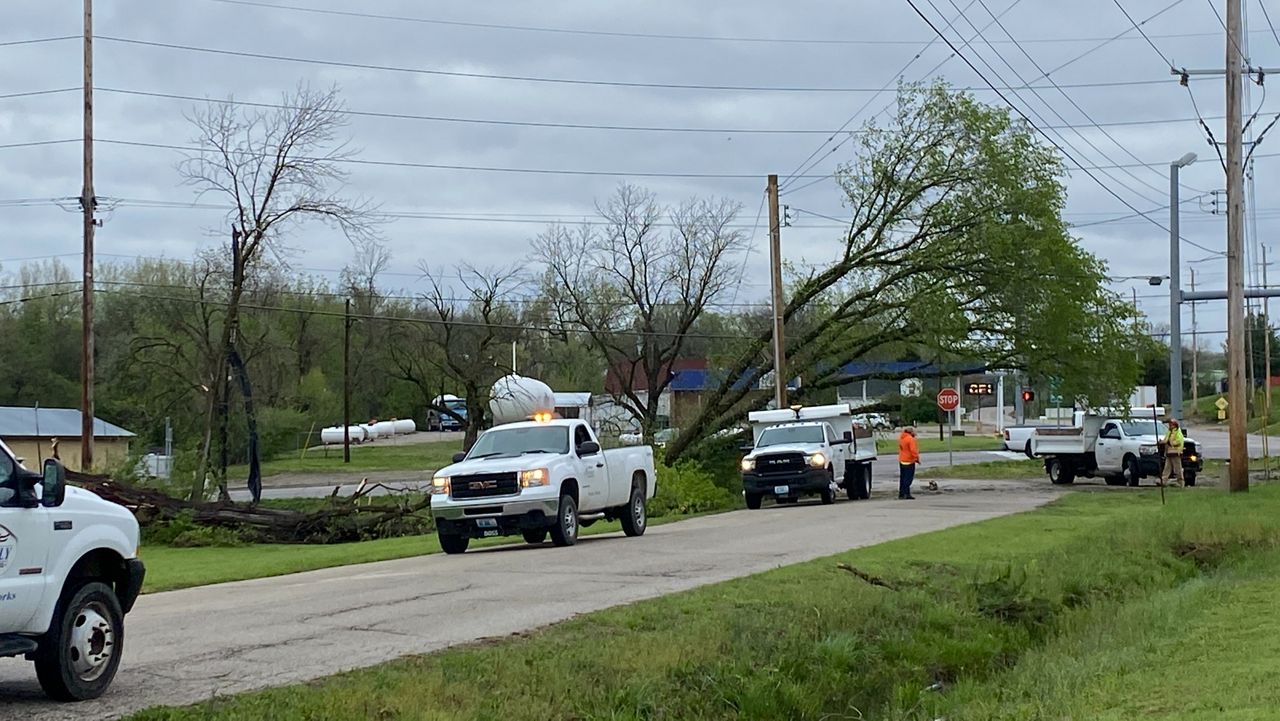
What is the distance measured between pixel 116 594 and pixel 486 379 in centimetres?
6065

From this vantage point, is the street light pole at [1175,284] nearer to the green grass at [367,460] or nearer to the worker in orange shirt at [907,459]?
the worker in orange shirt at [907,459]

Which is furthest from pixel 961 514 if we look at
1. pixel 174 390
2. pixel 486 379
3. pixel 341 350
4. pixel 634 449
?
pixel 341 350

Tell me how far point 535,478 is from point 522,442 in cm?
151

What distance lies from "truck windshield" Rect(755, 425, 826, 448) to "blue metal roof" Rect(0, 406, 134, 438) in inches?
1267

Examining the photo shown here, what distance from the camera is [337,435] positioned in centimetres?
9225

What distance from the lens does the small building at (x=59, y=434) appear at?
56438 mm

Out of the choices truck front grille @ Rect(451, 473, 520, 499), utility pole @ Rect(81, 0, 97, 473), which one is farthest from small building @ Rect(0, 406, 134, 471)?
truck front grille @ Rect(451, 473, 520, 499)

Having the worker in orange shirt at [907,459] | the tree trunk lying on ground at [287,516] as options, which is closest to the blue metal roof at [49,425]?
the tree trunk lying on ground at [287,516]

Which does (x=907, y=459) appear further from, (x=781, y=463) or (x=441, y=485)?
(x=441, y=485)

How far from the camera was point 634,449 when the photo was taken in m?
25.7

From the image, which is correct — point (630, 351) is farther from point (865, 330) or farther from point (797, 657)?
point (797, 657)

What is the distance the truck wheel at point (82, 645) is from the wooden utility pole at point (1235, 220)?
2788cm

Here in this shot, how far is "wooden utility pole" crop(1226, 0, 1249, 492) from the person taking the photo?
106ft

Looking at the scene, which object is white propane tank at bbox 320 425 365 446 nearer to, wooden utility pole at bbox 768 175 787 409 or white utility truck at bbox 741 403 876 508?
wooden utility pole at bbox 768 175 787 409
